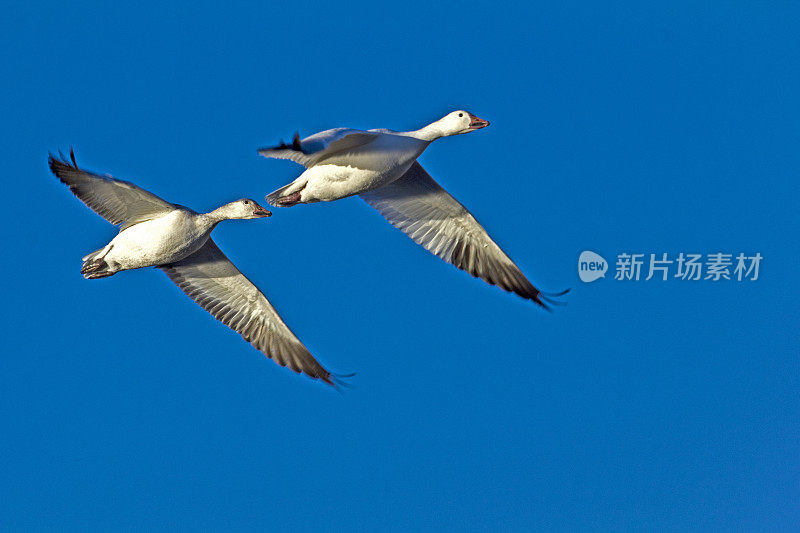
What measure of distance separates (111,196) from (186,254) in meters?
1.36

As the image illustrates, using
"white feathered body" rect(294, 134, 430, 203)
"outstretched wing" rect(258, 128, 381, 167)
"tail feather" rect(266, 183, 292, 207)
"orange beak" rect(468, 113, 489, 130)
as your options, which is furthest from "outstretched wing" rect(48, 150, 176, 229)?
"orange beak" rect(468, 113, 489, 130)

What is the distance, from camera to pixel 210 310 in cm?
1812

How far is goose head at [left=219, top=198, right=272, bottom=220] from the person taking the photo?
645 inches

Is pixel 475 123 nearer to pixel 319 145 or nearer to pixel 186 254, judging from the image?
pixel 319 145

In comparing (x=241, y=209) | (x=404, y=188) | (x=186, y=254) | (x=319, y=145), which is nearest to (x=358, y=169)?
(x=319, y=145)

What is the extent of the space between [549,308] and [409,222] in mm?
2635

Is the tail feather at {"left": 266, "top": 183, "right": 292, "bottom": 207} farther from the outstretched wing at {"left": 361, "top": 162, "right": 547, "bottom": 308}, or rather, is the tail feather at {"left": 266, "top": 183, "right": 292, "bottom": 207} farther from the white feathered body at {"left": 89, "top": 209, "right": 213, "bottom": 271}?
the outstretched wing at {"left": 361, "top": 162, "right": 547, "bottom": 308}

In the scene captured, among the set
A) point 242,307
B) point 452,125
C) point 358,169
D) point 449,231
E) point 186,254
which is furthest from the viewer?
point 449,231

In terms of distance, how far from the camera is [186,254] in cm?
1664

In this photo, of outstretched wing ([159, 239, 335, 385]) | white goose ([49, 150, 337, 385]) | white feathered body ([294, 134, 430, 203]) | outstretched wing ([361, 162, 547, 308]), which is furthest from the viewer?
outstretched wing ([361, 162, 547, 308])

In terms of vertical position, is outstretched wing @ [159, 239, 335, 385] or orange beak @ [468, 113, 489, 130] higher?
orange beak @ [468, 113, 489, 130]

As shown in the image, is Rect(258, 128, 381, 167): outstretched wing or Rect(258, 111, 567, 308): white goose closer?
Rect(258, 128, 381, 167): outstretched wing

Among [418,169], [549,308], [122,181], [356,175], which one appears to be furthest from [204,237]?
[549,308]

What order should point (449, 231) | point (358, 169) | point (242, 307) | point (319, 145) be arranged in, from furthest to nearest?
1. point (449, 231)
2. point (242, 307)
3. point (358, 169)
4. point (319, 145)
